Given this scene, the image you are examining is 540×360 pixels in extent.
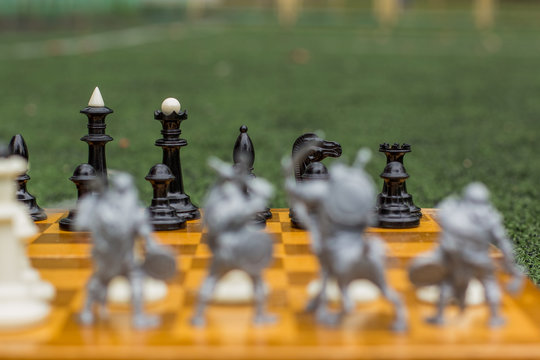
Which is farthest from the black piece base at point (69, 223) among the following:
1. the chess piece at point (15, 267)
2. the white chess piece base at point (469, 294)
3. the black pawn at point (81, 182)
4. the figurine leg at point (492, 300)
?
the figurine leg at point (492, 300)

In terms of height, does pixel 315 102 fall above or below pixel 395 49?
below

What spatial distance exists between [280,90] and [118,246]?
5.02 metres

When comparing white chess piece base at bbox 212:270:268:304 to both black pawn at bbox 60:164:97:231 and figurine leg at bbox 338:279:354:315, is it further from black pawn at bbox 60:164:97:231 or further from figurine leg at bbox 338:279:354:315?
black pawn at bbox 60:164:97:231

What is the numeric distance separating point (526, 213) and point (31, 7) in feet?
33.1

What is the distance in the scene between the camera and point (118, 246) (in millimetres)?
1320

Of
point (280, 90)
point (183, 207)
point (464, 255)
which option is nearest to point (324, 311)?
point (464, 255)

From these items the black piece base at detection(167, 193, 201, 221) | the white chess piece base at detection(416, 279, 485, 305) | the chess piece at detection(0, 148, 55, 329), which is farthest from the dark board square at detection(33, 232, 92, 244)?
the white chess piece base at detection(416, 279, 485, 305)

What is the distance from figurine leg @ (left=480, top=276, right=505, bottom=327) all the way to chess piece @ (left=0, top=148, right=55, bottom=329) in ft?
2.66

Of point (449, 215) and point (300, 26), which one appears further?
point (300, 26)

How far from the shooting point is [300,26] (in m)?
12.5

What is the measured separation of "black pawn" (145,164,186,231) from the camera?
192 centimetres

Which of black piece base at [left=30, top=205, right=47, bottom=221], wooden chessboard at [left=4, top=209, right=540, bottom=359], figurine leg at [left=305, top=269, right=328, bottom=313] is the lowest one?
wooden chessboard at [left=4, top=209, right=540, bottom=359]

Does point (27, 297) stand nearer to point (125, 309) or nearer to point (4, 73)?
point (125, 309)

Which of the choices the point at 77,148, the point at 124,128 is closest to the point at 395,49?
the point at 124,128
